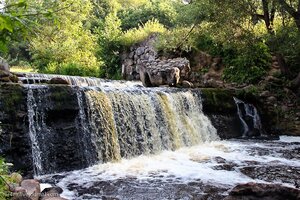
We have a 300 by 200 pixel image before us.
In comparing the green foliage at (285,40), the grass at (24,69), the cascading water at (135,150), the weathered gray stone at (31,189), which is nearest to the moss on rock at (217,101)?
the cascading water at (135,150)

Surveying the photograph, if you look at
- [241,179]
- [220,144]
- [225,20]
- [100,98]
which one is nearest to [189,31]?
[225,20]

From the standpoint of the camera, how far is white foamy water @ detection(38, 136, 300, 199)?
5949 millimetres

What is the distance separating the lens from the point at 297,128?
11.2 m

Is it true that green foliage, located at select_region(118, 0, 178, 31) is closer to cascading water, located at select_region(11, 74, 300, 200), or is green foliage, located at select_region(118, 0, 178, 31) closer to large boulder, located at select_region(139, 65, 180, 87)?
large boulder, located at select_region(139, 65, 180, 87)

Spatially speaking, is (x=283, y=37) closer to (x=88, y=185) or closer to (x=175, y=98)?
(x=175, y=98)

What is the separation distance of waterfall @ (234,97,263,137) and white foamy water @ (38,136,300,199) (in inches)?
79.9

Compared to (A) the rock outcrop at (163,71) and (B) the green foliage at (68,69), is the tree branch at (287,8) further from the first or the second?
(B) the green foliage at (68,69)

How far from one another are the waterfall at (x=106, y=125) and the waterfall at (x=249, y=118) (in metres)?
1.63

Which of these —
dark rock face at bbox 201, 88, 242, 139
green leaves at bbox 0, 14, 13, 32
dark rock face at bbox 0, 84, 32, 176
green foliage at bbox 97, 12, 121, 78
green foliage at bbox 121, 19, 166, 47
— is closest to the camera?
green leaves at bbox 0, 14, 13, 32

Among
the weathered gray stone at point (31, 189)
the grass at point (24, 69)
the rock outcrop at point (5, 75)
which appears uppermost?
the grass at point (24, 69)

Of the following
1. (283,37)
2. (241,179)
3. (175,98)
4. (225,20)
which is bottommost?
(241,179)

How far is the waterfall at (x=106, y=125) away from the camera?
6801 mm

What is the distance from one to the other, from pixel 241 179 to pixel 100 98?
12.4 ft

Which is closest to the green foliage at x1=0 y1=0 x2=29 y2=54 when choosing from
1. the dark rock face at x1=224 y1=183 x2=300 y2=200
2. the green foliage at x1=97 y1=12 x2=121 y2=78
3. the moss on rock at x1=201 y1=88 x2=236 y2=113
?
the dark rock face at x1=224 y1=183 x2=300 y2=200
